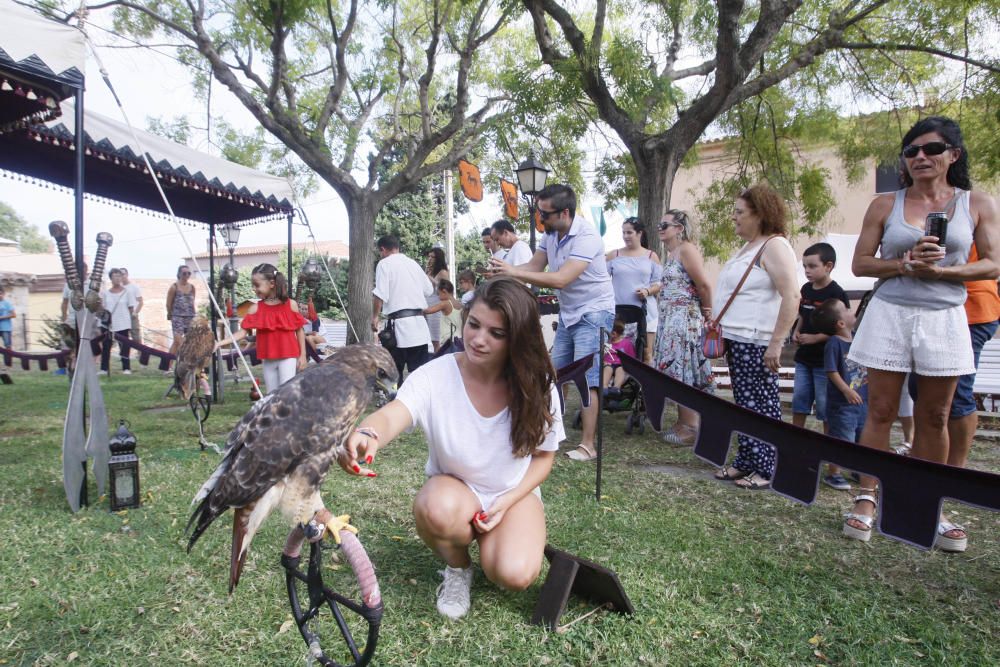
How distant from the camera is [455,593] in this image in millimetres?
2389

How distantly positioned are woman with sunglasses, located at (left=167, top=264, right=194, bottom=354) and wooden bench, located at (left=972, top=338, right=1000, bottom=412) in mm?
11458

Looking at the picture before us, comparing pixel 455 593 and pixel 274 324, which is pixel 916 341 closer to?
pixel 455 593

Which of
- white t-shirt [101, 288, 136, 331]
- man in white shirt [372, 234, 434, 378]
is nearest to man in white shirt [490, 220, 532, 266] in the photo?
man in white shirt [372, 234, 434, 378]

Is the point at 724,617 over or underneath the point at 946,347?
underneath

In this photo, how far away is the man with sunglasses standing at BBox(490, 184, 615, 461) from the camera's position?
13.6 ft

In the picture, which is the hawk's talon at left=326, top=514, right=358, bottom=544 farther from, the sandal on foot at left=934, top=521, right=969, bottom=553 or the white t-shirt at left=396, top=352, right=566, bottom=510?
the sandal on foot at left=934, top=521, right=969, bottom=553

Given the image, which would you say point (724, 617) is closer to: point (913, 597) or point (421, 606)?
point (913, 597)

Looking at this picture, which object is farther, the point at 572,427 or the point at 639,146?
the point at 639,146

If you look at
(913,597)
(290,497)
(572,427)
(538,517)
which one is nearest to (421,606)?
(538,517)

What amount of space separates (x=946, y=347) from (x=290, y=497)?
2.91 meters

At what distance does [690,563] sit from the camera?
2.80 meters

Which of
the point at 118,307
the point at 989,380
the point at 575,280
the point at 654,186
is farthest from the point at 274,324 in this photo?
the point at 989,380

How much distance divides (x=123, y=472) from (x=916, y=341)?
14.6 ft

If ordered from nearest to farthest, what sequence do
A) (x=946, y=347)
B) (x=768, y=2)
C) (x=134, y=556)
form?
(x=946, y=347) → (x=134, y=556) → (x=768, y=2)
